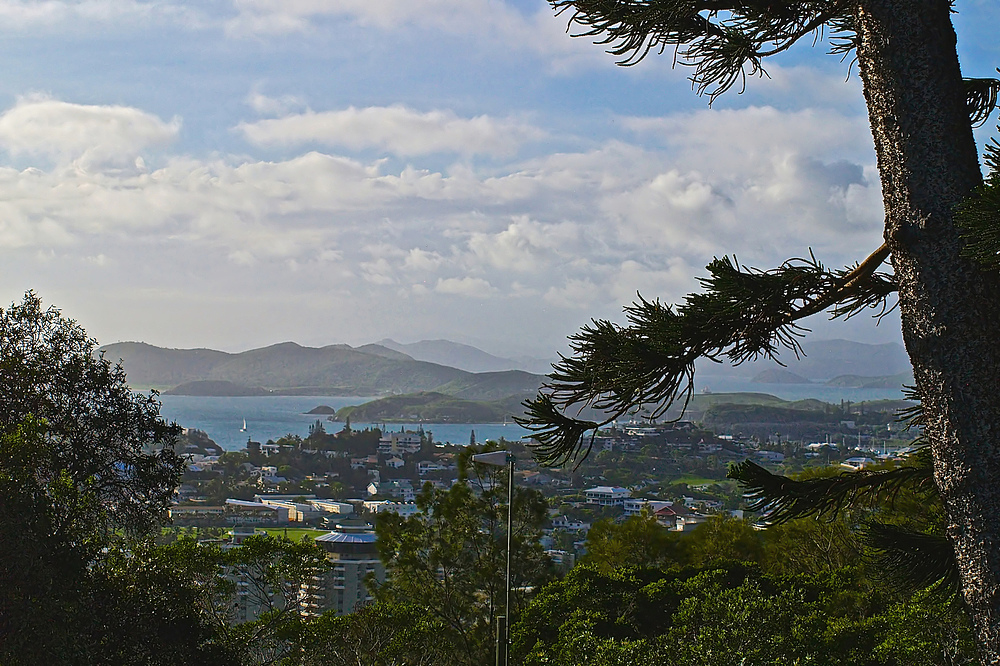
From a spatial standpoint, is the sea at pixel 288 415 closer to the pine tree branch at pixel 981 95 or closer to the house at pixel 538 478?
the house at pixel 538 478

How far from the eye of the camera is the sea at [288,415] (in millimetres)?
39375

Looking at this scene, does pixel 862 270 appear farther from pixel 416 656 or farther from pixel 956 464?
pixel 416 656

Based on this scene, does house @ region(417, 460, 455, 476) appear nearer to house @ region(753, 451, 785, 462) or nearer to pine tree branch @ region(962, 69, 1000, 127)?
house @ region(753, 451, 785, 462)

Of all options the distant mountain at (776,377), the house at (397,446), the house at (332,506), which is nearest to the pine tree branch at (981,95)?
the house at (332,506)

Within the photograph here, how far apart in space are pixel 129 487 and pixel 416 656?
11.4 ft

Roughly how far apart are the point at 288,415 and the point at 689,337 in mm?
57638

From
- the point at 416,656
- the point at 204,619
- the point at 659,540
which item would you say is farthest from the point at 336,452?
the point at 204,619

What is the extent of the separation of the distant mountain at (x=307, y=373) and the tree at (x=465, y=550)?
1364 inches

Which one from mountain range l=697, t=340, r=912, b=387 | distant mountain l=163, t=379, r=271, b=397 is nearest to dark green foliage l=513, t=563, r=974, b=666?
mountain range l=697, t=340, r=912, b=387

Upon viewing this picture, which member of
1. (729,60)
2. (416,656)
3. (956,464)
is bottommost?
(416,656)

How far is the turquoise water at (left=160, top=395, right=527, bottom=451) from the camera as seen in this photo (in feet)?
128

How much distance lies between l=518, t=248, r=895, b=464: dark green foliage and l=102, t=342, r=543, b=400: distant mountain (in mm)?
45585

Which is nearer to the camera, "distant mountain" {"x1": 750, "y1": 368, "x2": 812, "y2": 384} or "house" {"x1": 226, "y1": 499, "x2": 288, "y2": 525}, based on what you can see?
"house" {"x1": 226, "y1": 499, "x2": 288, "y2": 525}

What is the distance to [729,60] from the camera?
2.61 metres
